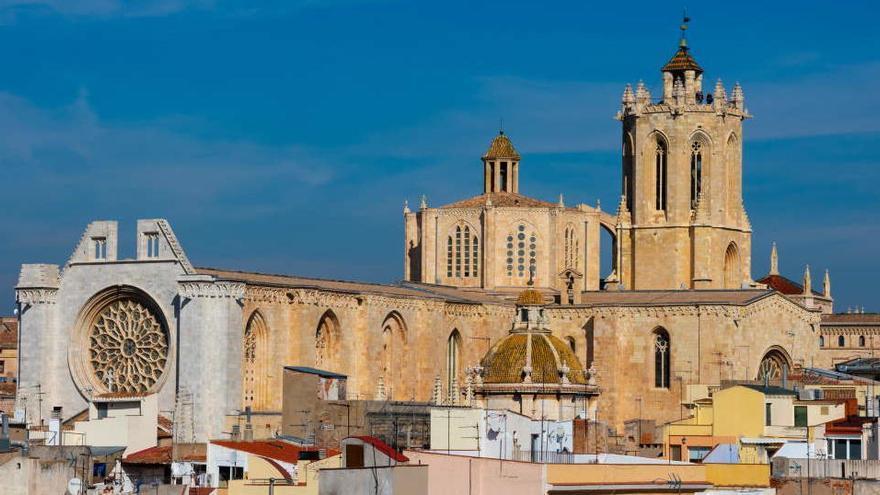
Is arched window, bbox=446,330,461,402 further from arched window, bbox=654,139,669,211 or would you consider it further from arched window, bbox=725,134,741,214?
arched window, bbox=725,134,741,214

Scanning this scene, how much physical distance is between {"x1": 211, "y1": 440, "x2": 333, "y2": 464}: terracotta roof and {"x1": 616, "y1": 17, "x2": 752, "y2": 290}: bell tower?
48.4 meters

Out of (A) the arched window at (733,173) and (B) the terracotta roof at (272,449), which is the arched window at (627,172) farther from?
(B) the terracotta roof at (272,449)

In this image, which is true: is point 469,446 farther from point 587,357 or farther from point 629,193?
point 629,193

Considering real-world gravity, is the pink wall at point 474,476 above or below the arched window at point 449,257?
below

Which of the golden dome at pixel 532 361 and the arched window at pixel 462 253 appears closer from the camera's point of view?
the golden dome at pixel 532 361

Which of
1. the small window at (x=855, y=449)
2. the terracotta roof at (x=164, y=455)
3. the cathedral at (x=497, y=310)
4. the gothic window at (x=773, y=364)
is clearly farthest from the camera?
the gothic window at (x=773, y=364)

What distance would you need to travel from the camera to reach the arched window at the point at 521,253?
119938 mm

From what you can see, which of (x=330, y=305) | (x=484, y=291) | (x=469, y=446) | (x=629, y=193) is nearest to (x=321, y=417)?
(x=330, y=305)

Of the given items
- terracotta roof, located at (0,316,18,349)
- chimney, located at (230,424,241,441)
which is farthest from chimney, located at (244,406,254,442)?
terracotta roof, located at (0,316,18,349)

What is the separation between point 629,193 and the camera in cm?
12425

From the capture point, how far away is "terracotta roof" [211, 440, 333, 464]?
229ft

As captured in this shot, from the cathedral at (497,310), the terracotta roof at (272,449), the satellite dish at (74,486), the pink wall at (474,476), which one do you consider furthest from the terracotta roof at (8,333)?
the pink wall at (474,476)

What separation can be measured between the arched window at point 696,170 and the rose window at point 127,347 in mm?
30843

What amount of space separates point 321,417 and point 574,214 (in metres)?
34.6
